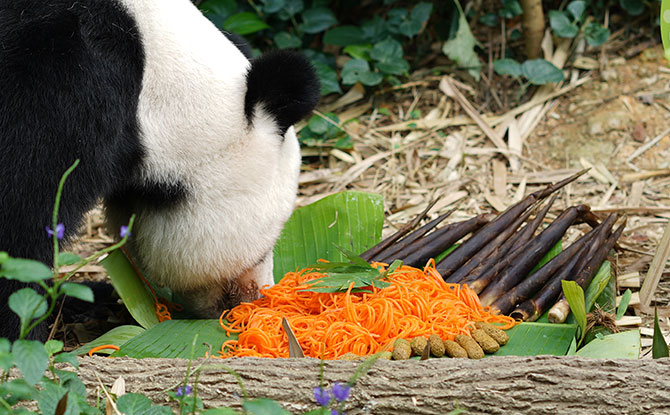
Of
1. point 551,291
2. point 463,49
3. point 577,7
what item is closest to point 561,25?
point 577,7

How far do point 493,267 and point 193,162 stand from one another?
1.04 metres

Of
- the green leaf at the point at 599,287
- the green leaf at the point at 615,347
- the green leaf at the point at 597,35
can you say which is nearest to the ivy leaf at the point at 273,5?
the green leaf at the point at 597,35

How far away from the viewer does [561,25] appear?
407cm

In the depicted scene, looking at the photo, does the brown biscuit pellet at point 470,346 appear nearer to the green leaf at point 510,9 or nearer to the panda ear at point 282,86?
the panda ear at point 282,86

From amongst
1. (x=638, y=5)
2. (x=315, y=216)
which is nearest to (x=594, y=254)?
(x=315, y=216)

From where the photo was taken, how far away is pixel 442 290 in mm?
2215

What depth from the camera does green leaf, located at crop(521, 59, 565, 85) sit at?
392 centimetres

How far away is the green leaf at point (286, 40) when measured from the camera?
424 cm

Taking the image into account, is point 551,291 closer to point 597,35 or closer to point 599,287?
point 599,287

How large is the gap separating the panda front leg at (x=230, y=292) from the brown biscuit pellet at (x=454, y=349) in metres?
0.66

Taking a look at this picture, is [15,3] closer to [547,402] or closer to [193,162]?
[193,162]

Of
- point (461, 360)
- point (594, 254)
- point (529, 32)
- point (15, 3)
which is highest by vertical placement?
point (15, 3)

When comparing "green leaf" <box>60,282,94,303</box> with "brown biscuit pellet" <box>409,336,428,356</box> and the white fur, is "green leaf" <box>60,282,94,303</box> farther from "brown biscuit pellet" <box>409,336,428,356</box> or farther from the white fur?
"brown biscuit pellet" <box>409,336,428,356</box>

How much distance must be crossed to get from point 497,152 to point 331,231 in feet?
4.96
